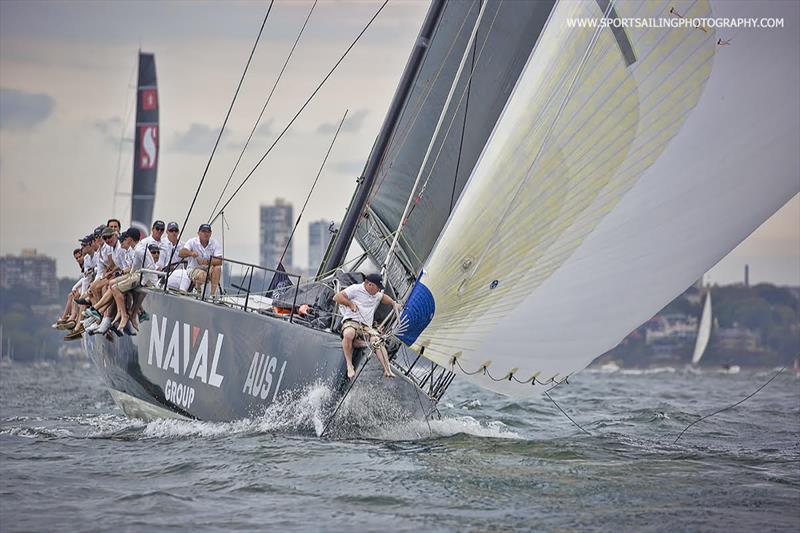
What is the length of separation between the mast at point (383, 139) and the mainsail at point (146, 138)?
17.1 m

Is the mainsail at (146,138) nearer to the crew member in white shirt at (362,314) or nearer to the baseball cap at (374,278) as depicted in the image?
the crew member in white shirt at (362,314)

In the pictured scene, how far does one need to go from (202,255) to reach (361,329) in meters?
2.93

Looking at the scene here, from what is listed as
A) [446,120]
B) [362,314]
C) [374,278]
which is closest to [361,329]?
[362,314]

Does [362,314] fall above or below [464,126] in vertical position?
below

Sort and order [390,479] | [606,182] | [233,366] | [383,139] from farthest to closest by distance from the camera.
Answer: [383,139] < [233,366] < [606,182] < [390,479]

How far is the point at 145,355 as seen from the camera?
41.4 ft

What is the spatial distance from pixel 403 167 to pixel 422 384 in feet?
8.53

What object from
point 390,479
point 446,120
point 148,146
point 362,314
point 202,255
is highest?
point 148,146

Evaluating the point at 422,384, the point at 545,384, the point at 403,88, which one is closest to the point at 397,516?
the point at 545,384

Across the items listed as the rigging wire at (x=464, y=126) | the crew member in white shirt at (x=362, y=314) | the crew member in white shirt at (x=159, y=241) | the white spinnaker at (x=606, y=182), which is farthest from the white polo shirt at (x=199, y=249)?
the white spinnaker at (x=606, y=182)

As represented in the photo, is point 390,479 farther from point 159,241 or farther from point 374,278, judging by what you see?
point 159,241

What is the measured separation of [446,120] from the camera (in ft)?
42.5

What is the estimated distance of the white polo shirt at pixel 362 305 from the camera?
33.3ft

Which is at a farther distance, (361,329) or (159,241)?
(159,241)
